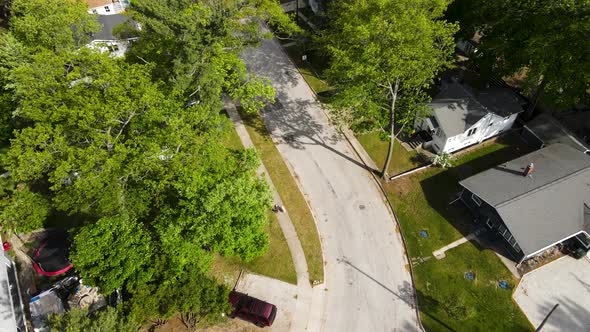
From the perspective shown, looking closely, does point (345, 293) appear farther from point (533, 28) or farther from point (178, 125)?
point (533, 28)

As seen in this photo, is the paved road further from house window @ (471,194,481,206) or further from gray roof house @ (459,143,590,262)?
gray roof house @ (459,143,590,262)

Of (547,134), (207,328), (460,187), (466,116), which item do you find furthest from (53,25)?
(547,134)

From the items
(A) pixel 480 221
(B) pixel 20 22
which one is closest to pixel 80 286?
(B) pixel 20 22

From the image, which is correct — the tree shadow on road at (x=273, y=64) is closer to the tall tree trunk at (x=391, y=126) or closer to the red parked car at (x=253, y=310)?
the tall tree trunk at (x=391, y=126)

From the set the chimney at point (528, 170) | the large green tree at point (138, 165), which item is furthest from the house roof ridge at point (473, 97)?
the large green tree at point (138, 165)

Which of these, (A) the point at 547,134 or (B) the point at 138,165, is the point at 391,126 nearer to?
(A) the point at 547,134

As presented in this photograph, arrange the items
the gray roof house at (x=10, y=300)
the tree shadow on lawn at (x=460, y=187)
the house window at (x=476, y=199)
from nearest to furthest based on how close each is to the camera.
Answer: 1. the gray roof house at (x=10, y=300)
2. the house window at (x=476, y=199)
3. the tree shadow on lawn at (x=460, y=187)

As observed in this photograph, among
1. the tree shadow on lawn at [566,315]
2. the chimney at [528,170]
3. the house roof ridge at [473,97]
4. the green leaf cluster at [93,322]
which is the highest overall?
the house roof ridge at [473,97]
